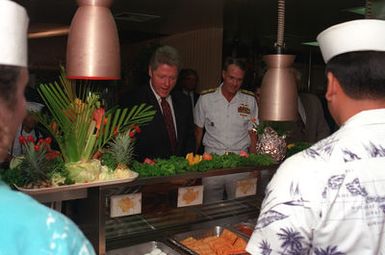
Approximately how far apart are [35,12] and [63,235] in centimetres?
581

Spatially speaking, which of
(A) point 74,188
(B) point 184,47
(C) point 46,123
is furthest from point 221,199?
(B) point 184,47

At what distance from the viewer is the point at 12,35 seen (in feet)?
2.41

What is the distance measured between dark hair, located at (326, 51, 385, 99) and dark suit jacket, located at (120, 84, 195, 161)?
71.7 inches

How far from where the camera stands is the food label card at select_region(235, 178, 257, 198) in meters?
2.16

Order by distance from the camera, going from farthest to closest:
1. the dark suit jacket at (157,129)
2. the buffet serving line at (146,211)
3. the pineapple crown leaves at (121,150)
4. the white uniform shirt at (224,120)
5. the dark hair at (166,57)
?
the white uniform shirt at (224,120) → the dark suit jacket at (157,129) → the dark hair at (166,57) → the pineapple crown leaves at (121,150) → the buffet serving line at (146,211)

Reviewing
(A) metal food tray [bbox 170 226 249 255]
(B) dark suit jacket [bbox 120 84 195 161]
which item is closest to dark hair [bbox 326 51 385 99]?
(A) metal food tray [bbox 170 226 249 255]

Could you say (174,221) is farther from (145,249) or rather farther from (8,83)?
(8,83)

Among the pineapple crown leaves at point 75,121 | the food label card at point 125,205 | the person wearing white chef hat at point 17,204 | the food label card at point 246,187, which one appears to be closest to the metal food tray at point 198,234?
the food label card at point 246,187

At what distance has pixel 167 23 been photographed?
6453mm

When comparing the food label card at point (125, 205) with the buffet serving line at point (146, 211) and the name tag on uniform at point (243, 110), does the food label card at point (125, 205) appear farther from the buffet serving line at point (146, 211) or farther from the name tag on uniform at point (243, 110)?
the name tag on uniform at point (243, 110)

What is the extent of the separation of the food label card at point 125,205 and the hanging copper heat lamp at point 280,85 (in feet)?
2.26

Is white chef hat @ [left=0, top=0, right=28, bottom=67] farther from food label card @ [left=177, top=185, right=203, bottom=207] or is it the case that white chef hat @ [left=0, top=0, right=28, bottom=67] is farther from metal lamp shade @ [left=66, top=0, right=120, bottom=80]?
food label card @ [left=177, top=185, right=203, bottom=207]

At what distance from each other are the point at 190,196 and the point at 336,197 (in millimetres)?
1023

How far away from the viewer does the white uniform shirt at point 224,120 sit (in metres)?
3.30
